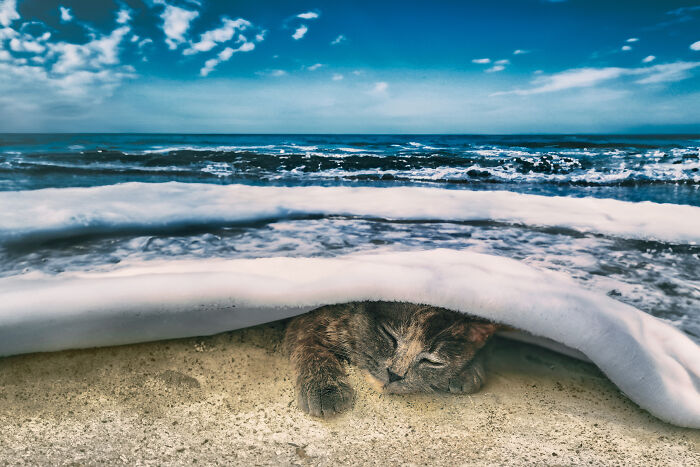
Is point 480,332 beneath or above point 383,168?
beneath

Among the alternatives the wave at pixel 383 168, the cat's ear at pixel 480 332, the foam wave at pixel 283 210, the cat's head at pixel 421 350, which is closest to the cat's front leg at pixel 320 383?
the cat's head at pixel 421 350

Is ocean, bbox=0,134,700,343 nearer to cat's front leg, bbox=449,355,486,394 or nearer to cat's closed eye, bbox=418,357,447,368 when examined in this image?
cat's front leg, bbox=449,355,486,394

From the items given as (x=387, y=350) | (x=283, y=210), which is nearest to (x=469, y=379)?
(x=387, y=350)

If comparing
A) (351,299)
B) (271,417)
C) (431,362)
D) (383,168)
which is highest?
(383,168)

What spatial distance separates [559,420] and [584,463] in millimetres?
156

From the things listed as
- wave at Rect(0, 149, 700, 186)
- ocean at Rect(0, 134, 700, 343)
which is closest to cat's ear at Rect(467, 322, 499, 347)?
ocean at Rect(0, 134, 700, 343)

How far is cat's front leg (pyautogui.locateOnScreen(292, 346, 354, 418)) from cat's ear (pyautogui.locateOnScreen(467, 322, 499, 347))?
46 centimetres

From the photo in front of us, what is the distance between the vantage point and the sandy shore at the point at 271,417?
107 cm

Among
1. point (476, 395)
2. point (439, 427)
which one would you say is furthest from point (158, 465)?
point (476, 395)

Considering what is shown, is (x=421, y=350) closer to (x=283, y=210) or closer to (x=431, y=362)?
(x=431, y=362)

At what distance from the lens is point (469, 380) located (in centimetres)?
129

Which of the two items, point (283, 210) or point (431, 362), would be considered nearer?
point (431, 362)

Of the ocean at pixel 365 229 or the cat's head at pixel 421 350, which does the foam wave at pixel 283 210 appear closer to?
the ocean at pixel 365 229

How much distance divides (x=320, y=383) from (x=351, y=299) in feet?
1.06
